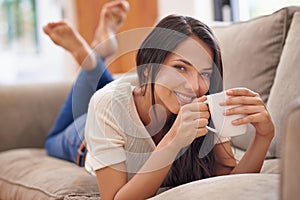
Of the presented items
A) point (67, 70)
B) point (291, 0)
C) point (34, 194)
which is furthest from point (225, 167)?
point (67, 70)

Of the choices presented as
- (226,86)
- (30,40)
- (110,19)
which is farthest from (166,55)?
(30,40)

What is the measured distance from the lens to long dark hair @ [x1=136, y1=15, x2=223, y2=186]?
1.17 metres

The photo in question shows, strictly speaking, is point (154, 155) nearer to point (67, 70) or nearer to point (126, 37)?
point (126, 37)

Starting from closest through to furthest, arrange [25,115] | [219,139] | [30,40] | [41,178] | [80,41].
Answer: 1. [219,139]
2. [41,178]
3. [80,41]
4. [25,115]
5. [30,40]

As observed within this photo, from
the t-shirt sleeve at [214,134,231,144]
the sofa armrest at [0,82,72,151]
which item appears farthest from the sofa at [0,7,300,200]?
the t-shirt sleeve at [214,134,231,144]

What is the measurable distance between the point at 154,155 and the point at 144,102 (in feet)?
0.43

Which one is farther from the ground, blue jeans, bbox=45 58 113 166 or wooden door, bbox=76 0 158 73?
wooden door, bbox=76 0 158 73

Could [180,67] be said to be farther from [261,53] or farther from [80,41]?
[80,41]

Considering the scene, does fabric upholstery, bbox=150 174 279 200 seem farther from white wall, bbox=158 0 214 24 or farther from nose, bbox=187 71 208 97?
white wall, bbox=158 0 214 24

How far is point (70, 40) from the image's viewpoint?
1.87 m

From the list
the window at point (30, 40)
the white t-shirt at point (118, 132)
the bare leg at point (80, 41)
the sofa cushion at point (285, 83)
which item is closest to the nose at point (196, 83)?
the white t-shirt at point (118, 132)

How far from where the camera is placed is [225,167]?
4.14 ft

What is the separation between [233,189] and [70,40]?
→ 3.55 feet

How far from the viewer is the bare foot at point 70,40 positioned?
1.84 m
